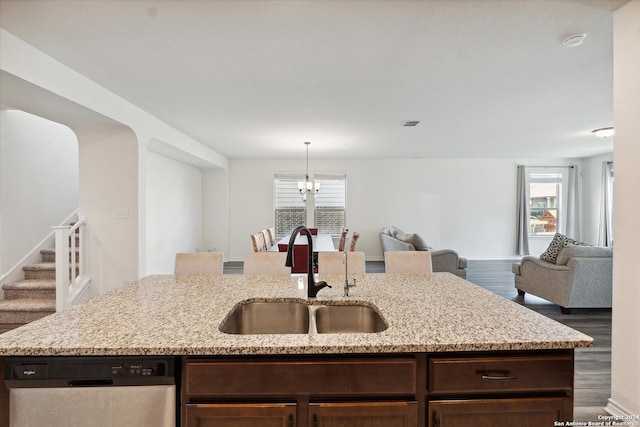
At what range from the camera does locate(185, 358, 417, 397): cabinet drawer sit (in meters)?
1.07

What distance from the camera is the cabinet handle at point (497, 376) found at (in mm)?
1090

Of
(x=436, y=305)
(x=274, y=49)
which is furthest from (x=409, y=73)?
(x=436, y=305)

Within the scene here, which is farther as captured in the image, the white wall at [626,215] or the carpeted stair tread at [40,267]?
the carpeted stair tread at [40,267]

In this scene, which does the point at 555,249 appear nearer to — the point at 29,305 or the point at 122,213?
the point at 122,213

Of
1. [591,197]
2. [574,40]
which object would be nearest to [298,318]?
[574,40]

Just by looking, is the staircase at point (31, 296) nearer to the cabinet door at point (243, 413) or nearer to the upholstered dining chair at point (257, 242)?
Answer: the upholstered dining chair at point (257, 242)

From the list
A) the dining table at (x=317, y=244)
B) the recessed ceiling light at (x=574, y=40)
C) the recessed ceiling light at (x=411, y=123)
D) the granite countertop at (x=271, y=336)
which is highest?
the recessed ceiling light at (x=411, y=123)

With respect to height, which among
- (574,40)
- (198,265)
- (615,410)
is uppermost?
(574,40)

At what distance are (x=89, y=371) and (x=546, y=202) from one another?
931 cm

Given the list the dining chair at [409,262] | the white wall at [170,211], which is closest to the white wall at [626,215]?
the dining chair at [409,262]

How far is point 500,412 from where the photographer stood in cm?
110

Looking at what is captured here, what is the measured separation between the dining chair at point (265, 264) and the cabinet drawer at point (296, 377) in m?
1.16

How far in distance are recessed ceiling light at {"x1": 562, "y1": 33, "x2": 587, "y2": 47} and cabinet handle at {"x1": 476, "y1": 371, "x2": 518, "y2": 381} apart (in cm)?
238

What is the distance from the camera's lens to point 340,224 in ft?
25.6
